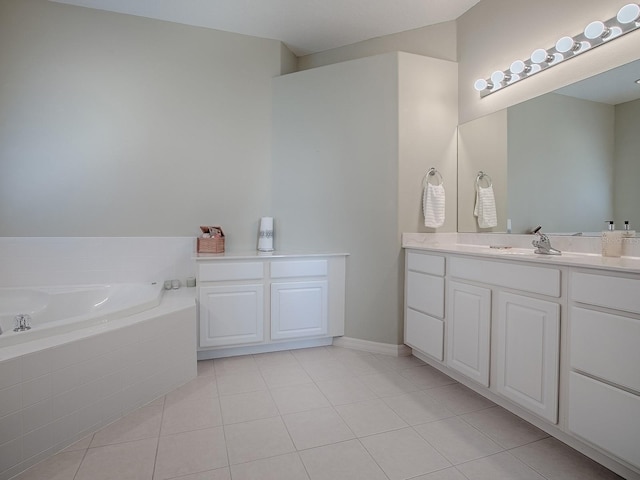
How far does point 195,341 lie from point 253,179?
57.6 inches

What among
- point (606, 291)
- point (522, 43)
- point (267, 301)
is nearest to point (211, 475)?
point (267, 301)

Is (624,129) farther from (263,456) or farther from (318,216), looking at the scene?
(263,456)

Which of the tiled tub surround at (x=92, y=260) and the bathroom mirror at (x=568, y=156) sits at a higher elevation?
the bathroom mirror at (x=568, y=156)

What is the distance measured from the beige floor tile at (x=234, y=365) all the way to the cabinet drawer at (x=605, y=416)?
A: 1.80 meters

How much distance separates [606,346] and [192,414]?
1895mm

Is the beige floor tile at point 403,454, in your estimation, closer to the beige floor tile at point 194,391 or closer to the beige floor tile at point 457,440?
the beige floor tile at point 457,440

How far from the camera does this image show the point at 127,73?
9.11 feet

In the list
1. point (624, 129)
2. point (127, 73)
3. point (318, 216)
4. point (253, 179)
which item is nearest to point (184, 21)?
point (127, 73)

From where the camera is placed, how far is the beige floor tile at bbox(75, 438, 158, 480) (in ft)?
A: 4.43

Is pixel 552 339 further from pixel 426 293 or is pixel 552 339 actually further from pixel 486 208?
pixel 486 208

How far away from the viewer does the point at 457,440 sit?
Result: 1.60 metres

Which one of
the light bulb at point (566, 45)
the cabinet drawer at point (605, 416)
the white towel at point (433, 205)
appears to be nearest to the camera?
the cabinet drawer at point (605, 416)

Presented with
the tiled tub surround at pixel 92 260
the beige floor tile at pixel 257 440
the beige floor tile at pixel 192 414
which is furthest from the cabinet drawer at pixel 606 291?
the tiled tub surround at pixel 92 260

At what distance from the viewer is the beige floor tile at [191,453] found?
1394mm
